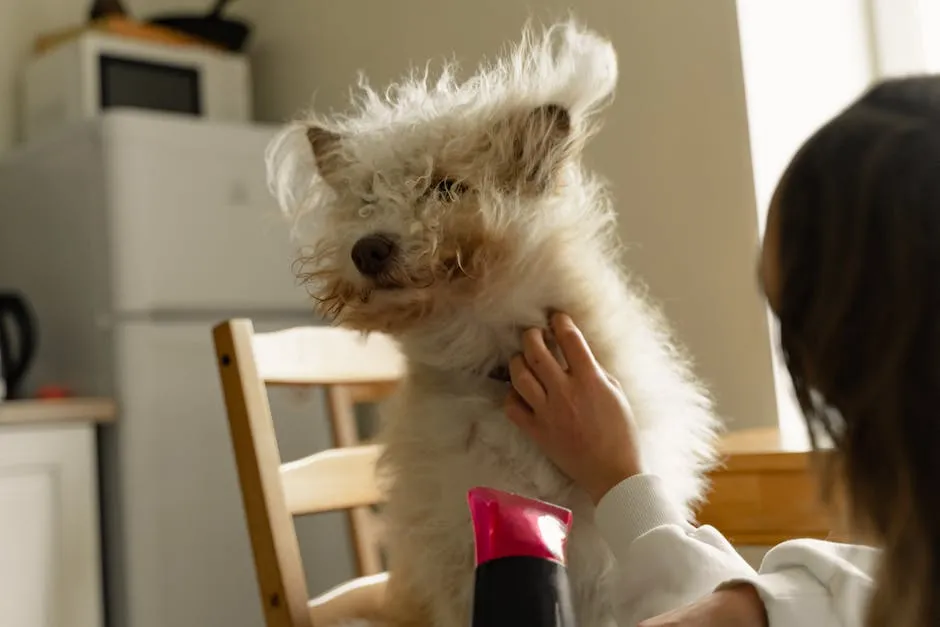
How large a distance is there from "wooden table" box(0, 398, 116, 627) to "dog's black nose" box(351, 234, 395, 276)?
3.49 ft

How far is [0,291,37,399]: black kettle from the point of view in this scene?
204cm

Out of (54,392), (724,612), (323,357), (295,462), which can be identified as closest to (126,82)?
(54,392)

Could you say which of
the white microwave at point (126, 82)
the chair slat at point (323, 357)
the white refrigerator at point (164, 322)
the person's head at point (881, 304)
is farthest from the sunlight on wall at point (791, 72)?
the white microwave at point (126, 82)

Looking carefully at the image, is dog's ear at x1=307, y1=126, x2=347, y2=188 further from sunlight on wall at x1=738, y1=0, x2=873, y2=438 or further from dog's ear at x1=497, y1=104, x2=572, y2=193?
sunlight on wall at x1=738, y1=0, x2=873, y2=438

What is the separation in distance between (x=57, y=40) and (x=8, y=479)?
1.16 meters

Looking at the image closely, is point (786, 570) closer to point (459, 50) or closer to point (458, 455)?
point (458, 455)

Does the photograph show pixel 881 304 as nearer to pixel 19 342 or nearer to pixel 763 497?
pixel 763 497

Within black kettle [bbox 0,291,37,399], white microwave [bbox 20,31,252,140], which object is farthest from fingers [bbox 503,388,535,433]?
white microwave [bbox 20,31,252,140]

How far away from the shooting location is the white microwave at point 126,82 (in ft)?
7.53

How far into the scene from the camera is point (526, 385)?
96cm

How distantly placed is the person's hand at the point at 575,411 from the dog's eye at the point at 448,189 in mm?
158

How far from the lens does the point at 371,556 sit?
65.5 inches

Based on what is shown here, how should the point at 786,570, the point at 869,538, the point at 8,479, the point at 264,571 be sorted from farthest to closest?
the point at 8,479
the point at 264,571
the point at 786,570
the point at 869,538

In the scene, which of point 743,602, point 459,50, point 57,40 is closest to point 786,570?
point 743,602
